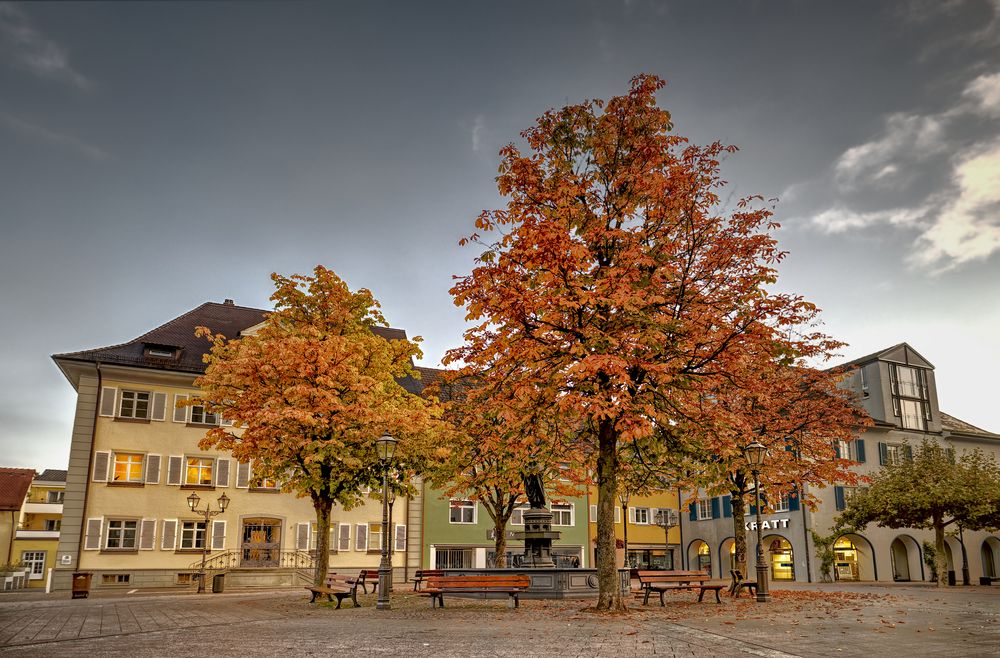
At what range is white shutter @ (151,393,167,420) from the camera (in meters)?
36.5

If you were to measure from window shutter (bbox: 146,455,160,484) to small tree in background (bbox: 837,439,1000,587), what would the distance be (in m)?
31.5

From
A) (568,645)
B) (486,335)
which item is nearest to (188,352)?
(486,335)

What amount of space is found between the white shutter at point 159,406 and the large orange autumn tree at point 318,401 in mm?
14472

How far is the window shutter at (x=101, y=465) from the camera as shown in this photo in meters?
34.8

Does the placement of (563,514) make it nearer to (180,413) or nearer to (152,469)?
(180,413)

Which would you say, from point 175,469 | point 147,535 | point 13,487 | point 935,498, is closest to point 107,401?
point 175,469

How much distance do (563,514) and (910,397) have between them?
76.0 feet

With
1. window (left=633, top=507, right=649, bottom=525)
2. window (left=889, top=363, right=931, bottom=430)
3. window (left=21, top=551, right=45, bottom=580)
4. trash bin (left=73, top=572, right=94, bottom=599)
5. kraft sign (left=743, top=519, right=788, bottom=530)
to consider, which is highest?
window (left=889, top=363, right=931, bottom=430)

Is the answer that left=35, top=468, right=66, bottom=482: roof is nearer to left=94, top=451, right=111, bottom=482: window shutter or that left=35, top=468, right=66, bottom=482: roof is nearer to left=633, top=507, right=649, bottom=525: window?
left=94, top=451, right=111, bottom=482: window shutter

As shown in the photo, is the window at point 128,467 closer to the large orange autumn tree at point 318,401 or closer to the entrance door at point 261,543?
the entrance door at point 261,543

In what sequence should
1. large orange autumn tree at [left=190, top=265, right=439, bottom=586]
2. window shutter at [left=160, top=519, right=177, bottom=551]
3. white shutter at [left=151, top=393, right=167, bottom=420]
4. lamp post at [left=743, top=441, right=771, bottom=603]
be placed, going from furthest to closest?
white shutter at [left=151, top=393, right=167, bottom=420]
window shutter at [left=160, top=519, right=177, bottom=551]
large orange autumn tree at [left=190, top=265, right=439, bottom=586]
lamp post at [left=743, top=441, right=771, bottom=603]

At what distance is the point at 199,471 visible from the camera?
37.0m

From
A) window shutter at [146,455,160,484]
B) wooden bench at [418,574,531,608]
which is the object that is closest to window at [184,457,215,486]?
window shutter at [146,455,160,484]

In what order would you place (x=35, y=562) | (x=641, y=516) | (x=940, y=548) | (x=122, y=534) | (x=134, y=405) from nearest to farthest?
1. (x=940, y=548)
2. (x=122, y=534)
3. (x=134, y=405)
4. (x=641, y=516)
5. (x=35, y=562)
